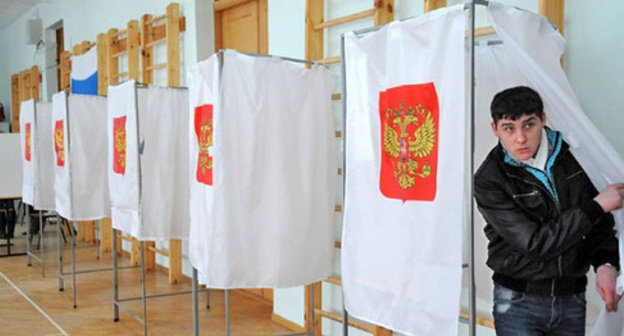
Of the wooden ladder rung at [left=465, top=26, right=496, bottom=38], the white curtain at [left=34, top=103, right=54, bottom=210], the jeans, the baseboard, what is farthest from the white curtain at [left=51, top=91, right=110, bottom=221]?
→ the jeans

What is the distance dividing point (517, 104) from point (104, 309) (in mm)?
3575

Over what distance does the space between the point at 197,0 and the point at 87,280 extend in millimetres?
2498

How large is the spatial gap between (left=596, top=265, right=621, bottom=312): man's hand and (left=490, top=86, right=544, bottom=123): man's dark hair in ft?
1.49

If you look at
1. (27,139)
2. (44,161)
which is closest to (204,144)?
(44,161)

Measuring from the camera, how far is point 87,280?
5.35 metres

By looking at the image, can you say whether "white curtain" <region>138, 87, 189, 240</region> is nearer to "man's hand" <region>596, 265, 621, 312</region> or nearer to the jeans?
the jeans

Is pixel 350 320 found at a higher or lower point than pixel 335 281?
lower

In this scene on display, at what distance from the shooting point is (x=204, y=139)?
276 cm

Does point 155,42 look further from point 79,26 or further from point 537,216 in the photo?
point 537,216

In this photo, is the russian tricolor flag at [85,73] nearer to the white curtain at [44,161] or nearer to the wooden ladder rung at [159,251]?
the white curtain at [44,161]

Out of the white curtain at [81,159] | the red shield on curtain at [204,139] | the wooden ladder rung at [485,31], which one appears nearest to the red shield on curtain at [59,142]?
the white curtain at [81,159]

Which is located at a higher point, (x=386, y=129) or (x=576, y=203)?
(x=386, y=129)

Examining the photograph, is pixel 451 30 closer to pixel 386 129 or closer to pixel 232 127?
pixel 386 129

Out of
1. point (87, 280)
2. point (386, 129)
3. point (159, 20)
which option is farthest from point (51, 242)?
point (386, 129)
